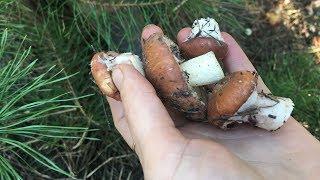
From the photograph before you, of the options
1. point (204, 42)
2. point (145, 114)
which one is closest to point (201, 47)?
point (204, 42)

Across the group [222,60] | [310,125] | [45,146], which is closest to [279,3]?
[310,125]

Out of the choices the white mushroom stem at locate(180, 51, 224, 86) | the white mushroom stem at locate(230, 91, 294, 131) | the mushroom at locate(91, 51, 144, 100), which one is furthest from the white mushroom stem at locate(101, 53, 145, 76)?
the white mushroom stem at locate(230, 91, 294, 131)

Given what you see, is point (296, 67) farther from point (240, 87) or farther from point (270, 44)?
point (240, 87)

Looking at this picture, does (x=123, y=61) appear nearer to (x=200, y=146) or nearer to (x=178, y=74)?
(x=178, y=74)

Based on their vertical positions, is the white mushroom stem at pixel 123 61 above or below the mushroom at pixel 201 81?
above

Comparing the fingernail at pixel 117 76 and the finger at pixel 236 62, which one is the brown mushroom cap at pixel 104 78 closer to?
the fingernail at pixel 117 76

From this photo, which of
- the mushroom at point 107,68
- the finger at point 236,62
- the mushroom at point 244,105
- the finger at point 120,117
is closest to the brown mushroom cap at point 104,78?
the mushroom at point 107,68

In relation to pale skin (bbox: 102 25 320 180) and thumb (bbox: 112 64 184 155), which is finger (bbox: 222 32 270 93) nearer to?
pale skin (bbox: 102 25 320 180)
